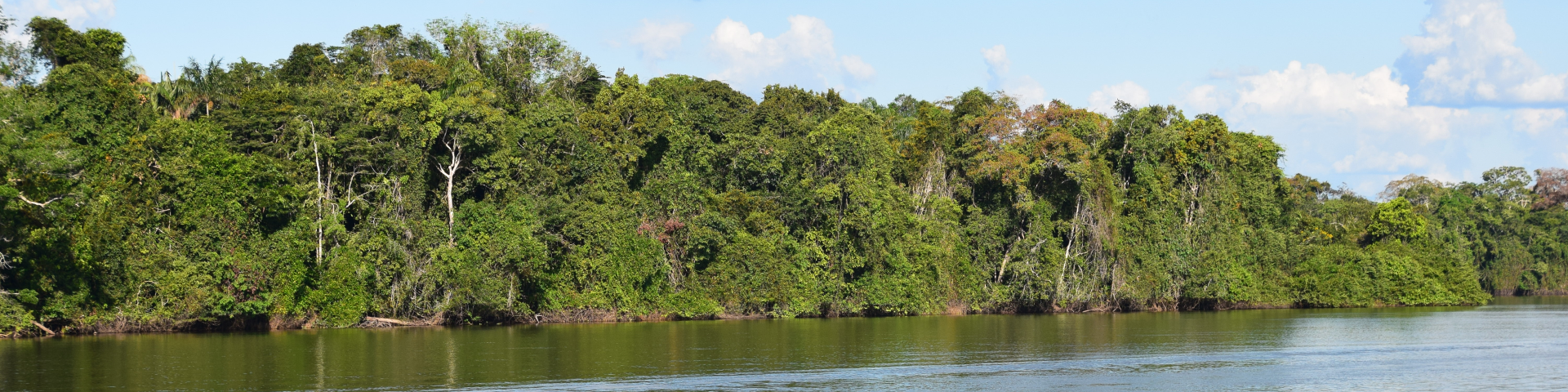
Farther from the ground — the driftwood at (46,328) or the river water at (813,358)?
the driftwood at (46,328)

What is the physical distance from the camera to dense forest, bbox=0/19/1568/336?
38094 mm

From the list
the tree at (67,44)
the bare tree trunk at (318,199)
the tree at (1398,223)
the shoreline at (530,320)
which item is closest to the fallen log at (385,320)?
the shoreline at (530,320)

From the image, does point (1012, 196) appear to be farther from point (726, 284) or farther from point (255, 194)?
point (255, 194)

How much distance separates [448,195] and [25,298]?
14.7 metres

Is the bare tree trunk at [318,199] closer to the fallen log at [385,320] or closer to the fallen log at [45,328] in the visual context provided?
the fallen log at [385,320]

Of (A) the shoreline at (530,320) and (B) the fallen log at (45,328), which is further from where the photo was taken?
(A) the shoreline at (530,320)

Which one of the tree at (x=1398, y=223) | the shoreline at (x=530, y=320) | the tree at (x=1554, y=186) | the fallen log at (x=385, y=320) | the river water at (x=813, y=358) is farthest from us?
the tree at (x=1554, y=186)

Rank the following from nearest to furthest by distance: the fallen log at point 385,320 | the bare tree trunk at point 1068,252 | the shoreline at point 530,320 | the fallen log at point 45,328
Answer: the fallen log at point 45,328 < the shoreline at point 530,320 < the fallen log at point 385,320 < the bare tree trunk at point 1068,252

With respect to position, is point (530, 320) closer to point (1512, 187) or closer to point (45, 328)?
point (45, 328)

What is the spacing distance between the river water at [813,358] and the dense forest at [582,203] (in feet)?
8.90

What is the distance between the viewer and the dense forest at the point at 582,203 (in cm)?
3809

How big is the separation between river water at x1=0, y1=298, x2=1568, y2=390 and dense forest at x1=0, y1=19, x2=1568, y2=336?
8.90 feet

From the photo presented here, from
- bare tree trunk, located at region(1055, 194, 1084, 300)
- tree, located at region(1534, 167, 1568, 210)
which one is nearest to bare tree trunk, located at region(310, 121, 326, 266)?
bare tree trunk, located at region(1055, 194, 1084, 300)

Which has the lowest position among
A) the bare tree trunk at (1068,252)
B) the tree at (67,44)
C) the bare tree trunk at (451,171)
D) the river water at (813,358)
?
the river water at (813,358)
